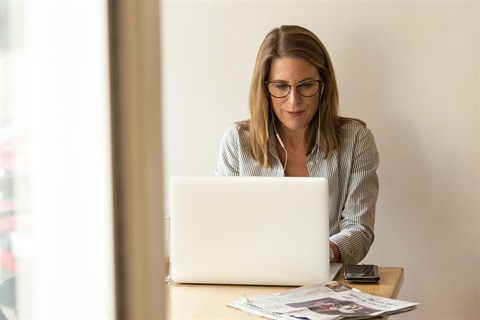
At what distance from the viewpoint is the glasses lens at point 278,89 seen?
8.26 feet

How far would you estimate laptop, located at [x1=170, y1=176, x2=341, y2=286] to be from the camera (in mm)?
1844

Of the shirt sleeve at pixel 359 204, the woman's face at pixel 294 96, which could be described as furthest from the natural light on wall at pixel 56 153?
the woman's face at pixel 294 96

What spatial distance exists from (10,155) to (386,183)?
2.48 meters

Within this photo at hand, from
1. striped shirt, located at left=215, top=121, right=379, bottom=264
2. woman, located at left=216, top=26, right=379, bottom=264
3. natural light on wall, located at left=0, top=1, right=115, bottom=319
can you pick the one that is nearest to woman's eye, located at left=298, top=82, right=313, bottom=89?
woman, located at left=216, top=26, right=379, bottom=264

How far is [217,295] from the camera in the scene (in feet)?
6.05

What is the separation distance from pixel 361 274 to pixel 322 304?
1.00ft

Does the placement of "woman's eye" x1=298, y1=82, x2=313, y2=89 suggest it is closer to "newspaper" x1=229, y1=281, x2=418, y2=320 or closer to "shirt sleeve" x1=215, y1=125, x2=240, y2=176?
"shirt sleeve" x1=215, y1=125, x2=240, y2=176

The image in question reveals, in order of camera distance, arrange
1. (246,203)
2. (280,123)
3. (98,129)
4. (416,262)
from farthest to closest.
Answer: (416,262), (280,123), (246,203), (98,129)

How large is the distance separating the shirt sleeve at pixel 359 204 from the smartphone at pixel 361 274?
19cm

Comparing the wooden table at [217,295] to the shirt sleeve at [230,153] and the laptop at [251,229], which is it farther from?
the shirt sleeve at [230,153]

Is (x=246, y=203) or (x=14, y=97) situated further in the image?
(x=246, y=203)

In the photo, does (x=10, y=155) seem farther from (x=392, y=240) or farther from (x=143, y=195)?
(x=392, y=240)

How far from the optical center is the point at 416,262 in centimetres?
279

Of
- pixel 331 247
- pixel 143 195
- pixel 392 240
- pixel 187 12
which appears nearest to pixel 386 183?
pixel 392 240
